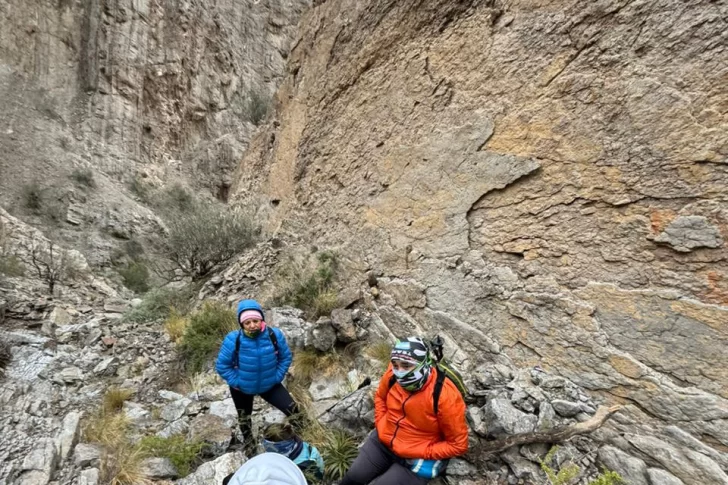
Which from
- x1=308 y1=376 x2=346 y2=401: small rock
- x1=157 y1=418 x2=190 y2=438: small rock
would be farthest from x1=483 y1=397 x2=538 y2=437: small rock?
x1=157 y1=418 x2=190 y2=438: small rock

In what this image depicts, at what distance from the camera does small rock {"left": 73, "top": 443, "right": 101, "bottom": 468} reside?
2.73 meters

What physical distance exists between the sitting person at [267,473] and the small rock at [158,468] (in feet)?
5.15

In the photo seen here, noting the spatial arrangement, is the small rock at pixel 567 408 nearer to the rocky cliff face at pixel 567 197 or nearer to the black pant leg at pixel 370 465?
the rocky cliff face at pixel 567 197

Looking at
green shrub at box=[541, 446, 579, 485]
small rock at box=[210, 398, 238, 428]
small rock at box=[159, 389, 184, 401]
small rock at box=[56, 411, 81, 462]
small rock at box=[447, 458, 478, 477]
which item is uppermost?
green shrub at box=[541, 446, 579, 485]

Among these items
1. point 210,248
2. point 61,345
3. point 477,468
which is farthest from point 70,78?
point 477,468

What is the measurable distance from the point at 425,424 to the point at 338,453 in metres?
0.91

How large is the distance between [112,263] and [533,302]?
45.6 ft

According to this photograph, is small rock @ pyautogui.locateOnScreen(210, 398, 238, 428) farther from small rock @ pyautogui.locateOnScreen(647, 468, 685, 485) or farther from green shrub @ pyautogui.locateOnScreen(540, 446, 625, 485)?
small rock @ pyautogui.locateOnScreen(647, 468, 685, 485)

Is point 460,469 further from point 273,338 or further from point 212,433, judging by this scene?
point 212,433

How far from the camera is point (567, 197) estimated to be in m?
2.61

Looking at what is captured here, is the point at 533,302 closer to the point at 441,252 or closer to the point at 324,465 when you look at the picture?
the point at 441,252

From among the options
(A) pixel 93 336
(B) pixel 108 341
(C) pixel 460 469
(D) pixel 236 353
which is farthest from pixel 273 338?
(A) pixel 93 336

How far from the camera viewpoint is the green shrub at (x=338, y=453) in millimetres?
2559

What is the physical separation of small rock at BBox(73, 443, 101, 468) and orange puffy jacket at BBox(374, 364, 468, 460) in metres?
2.36
